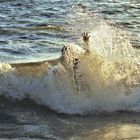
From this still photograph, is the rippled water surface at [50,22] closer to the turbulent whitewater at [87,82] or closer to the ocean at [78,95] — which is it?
the ocean at [78,95]

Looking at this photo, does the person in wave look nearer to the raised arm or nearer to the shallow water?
the raised arm

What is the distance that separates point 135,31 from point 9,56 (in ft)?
14.5

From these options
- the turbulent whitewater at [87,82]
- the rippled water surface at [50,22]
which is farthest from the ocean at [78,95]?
the rippled water surface at [50,22]

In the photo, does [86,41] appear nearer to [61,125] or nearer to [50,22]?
[61,125]

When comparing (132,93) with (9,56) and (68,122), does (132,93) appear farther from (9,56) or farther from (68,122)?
(9,56)

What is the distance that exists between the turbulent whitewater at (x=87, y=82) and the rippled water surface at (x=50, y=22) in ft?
7.70

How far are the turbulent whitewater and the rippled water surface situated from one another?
2.35 meters

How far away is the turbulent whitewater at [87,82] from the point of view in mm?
9922

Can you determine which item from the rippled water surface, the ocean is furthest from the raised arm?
the rippled water surface

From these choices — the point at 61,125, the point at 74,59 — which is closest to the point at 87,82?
the point at 74,59

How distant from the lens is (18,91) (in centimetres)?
1065

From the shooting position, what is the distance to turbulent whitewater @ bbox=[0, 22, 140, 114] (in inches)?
391

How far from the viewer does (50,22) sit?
1862 centimetres

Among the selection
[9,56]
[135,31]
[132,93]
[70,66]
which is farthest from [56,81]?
[135,31]
